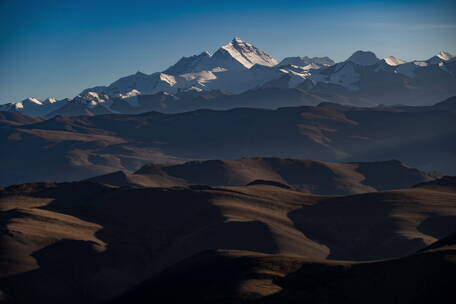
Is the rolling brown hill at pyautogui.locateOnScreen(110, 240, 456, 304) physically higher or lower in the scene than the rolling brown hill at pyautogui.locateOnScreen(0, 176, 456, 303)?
higher

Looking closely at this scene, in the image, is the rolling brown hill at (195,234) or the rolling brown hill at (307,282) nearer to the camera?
the rolling brown hill at (307,282)

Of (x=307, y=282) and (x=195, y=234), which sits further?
(x=195, y=234)

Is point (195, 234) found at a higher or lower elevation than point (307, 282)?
lower

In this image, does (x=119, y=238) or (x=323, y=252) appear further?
(x=119, y=238)

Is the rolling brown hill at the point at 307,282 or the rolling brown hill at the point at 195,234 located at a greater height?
the rolling brown hill at the point at 307,282

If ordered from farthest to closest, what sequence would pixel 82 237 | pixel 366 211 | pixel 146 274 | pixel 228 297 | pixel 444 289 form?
1. pixel 366 211
2. pixel 82 237
3. pixel 146 274
4. pixel 228 297
5. pixel 444 289

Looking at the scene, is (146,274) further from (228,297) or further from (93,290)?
(228,297)

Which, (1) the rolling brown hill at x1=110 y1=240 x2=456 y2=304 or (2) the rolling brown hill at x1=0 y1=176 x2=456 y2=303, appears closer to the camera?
(1) the rolling brown hill at x1=110 y1=240 x2=456 y2=304

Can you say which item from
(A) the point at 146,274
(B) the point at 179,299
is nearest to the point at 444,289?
(B) the point at 179,299
